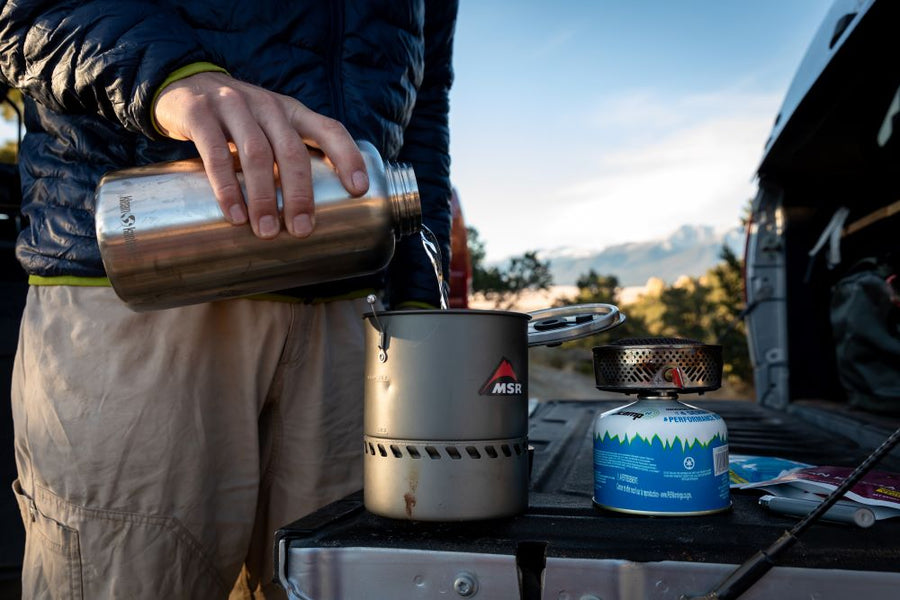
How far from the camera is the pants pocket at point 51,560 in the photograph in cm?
106

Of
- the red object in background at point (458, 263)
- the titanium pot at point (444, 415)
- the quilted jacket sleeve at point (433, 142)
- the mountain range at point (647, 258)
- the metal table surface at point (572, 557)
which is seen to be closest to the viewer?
the metal table surface at point (572, 557)

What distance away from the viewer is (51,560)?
1.08 metres

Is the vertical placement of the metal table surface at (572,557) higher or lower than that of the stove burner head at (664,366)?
lower

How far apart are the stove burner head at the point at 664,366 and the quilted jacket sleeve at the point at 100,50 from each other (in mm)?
648

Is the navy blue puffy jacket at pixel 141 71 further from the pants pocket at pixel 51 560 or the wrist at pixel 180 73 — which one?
the pants pocket at pixel 51 560

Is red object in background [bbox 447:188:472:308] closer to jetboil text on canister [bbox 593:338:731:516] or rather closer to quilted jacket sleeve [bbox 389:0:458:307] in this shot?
quilted jacket sleeve [bbox 389:0:458:307]

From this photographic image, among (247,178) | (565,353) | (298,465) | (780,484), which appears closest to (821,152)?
(780,484)

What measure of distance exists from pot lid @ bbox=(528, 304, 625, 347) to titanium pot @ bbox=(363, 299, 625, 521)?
164 mm

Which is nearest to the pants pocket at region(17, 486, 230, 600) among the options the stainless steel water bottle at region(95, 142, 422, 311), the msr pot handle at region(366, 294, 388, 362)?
the stainless steel water bottle at region(95, 142, 422, 311)

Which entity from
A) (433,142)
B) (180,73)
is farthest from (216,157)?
(433,142)

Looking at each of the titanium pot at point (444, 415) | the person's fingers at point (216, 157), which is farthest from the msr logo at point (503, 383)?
the person's fingers at point (216, 157)

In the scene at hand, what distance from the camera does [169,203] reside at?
89 cm

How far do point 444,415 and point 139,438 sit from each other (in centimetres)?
54

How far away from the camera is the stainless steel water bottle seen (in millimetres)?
887
